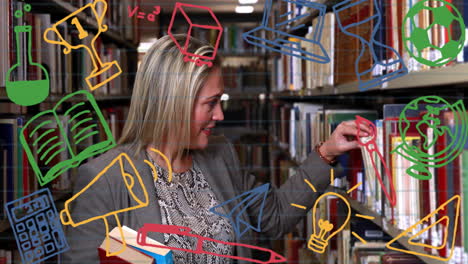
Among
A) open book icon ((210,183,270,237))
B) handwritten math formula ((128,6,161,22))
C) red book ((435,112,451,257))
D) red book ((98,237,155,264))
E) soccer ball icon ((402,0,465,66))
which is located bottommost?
red book ((98,237,155,264))

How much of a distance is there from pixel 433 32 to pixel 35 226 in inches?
25.5

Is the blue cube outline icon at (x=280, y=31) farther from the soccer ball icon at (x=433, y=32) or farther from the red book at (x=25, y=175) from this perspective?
the red book at (x=25, y=175)

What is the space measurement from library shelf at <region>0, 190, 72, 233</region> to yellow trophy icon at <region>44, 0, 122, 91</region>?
0.54 ft

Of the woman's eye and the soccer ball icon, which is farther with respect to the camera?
the woman's eye

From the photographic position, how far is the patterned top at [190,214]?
832 millimetres

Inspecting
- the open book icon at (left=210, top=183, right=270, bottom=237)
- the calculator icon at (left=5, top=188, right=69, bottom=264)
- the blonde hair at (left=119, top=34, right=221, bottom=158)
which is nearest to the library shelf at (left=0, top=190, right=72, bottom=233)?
the calculator icon at (left=5, top=188, right=69, bottom=264)

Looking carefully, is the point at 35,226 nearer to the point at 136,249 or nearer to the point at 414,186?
the point at 136,249

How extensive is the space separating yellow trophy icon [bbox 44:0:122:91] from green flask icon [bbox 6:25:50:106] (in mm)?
44

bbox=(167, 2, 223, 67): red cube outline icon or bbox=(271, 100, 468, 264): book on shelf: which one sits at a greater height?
bbox=(167, 2, 223, 67): red cube outline icon

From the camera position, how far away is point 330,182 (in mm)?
894

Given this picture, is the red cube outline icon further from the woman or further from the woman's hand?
the woman's hand

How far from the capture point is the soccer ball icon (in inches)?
27.4

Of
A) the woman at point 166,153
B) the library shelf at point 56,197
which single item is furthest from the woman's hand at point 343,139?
the library shelf at point 56,197

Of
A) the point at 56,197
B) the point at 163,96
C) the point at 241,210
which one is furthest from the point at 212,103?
the point at 56,197
